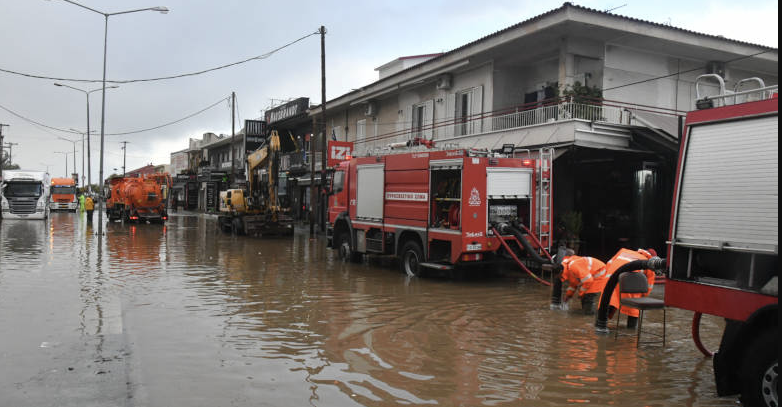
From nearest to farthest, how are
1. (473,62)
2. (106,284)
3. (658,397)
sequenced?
(658,397), (106,284), (473,62)

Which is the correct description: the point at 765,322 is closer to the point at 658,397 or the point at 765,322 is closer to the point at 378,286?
the point at 658,397

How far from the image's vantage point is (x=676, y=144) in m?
14.8

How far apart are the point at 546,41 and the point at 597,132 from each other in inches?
155

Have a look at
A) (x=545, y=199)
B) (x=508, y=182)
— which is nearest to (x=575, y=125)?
(x=545, y=199)

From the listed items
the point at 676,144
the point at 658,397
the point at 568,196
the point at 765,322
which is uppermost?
the point at 676,144

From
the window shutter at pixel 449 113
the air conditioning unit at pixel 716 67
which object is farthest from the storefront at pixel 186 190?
the air conditioning unit at pixel 716 67

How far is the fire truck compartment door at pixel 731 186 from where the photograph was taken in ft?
15.3

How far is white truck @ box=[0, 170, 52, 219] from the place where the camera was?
34781 millimetres

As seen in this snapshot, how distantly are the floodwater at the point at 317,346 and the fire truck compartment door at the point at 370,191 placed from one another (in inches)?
90.9

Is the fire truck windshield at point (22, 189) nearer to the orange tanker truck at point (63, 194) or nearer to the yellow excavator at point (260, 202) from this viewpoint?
the orange tanker truck at point (63, 194)

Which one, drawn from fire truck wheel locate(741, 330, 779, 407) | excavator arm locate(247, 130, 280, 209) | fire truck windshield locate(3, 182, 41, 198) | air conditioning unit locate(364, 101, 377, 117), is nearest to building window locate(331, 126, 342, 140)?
air conditioning unit locate(364, 101, 377, 117)

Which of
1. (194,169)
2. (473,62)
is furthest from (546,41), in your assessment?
(194,169)

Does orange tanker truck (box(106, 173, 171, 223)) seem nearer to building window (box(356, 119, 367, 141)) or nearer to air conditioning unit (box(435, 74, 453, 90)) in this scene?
building window (box(356, 119, 367, 141))

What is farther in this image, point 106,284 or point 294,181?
point 294,181
